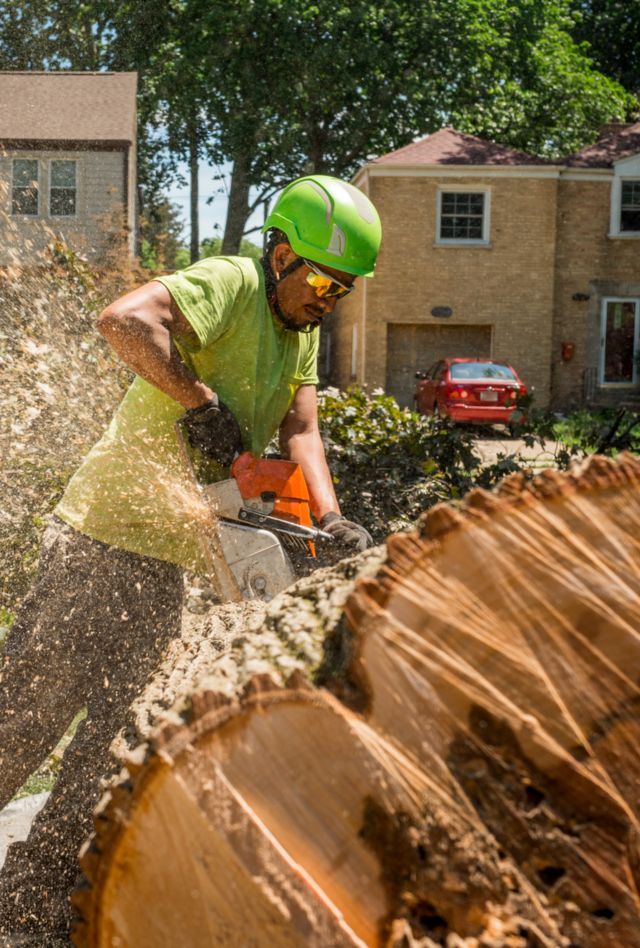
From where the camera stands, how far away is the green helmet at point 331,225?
287 centimetres

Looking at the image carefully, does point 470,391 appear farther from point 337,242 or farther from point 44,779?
point 337,242

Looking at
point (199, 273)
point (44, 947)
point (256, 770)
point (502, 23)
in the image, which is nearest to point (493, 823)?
point (256, 770)

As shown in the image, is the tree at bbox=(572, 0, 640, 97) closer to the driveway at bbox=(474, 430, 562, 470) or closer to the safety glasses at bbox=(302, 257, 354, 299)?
the driveway at bbox=(474, 430, 562, 470)

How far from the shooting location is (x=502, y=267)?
23281 mm

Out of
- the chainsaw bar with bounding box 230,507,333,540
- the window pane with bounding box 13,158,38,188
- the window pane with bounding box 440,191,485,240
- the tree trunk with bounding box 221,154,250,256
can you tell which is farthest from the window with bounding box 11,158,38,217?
the chainsaw bar with bounding box 230,507,333,540

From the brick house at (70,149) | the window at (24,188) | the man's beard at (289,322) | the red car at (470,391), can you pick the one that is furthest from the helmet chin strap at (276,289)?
the window at (24,188)

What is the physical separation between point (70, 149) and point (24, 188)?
1.63 metres

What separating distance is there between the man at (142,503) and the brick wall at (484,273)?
2023 cm

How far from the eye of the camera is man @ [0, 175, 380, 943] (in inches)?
108

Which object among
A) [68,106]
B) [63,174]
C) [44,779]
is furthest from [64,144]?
[44,779]

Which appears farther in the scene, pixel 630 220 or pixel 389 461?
pixel 630 220

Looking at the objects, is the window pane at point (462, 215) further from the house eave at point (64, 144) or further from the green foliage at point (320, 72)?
the house eave at point (64, 144)

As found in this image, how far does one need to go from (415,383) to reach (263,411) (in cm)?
2059

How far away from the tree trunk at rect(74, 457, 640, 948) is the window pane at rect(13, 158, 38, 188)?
24026 millimetres
